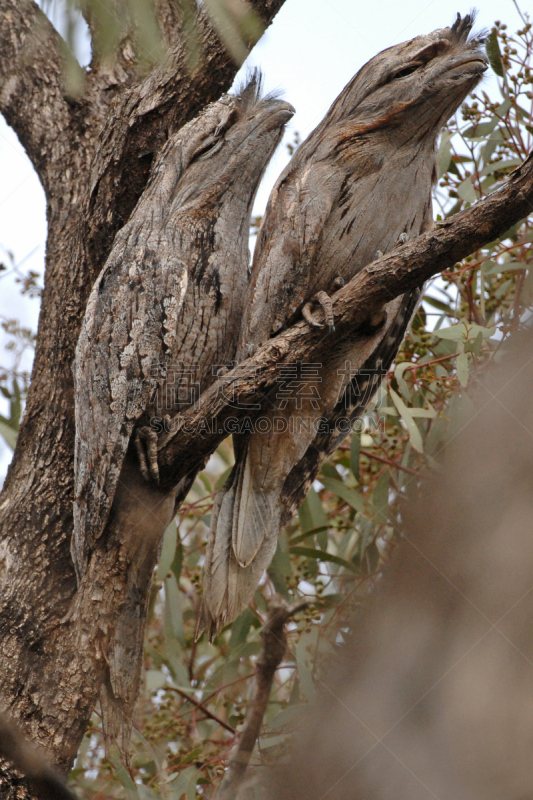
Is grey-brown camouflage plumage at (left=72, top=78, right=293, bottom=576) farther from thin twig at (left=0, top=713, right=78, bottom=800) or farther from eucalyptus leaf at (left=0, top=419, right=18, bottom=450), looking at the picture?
eucalyptus leaf at (left=0, top=419, right=18, bottom=450)

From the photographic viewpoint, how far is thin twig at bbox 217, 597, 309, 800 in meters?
0.98

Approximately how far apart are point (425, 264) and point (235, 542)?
100 centimetres

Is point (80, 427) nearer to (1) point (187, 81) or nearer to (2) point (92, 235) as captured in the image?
(2) point (92, 235)

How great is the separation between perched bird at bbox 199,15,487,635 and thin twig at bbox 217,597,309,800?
101cm

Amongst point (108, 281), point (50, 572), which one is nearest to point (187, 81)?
point (108, 281)

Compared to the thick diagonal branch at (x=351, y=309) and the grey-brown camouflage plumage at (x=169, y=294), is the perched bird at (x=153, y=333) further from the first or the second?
the thick diagonal branch at (x=351, y=309)

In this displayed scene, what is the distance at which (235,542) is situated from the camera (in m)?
2.10

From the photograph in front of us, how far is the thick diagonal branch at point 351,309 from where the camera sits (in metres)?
1.66

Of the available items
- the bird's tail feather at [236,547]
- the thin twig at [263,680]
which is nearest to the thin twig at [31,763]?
the thin twig at [263,680]

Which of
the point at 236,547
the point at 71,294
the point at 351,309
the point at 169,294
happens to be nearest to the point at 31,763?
the point at 236,547

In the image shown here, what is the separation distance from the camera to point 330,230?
2094 mm

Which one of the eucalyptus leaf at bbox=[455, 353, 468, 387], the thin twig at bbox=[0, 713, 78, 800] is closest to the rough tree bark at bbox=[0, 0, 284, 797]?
the thin twig at bbox=[0, 713, 78, 800]

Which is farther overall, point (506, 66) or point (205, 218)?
point (506, 66)

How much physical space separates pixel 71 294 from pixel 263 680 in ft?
6.51
